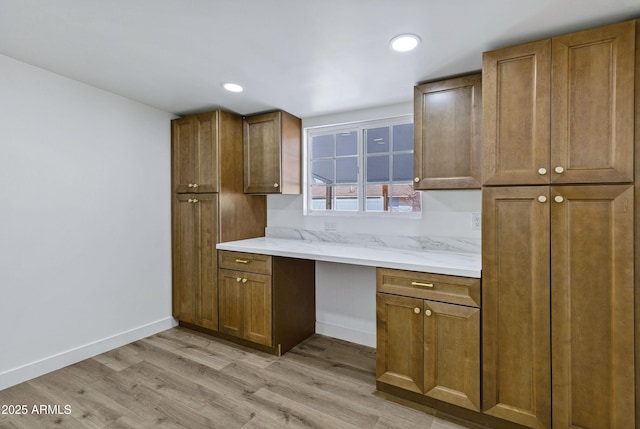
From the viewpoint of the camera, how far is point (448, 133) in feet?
7.12

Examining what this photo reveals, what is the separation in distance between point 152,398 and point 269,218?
6.18 ft

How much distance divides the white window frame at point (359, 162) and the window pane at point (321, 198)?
0.10 feet

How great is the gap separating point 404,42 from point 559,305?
5.25 ft

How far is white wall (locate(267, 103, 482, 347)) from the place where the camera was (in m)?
2.46

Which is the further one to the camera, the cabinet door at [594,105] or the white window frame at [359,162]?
the white window frame at [359,162]

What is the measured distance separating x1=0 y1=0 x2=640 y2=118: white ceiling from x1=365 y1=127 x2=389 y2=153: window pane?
16.5 inches

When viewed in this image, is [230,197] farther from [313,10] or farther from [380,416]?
[380,416]

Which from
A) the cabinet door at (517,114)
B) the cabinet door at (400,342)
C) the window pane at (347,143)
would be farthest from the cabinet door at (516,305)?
the window pane at (347,143)

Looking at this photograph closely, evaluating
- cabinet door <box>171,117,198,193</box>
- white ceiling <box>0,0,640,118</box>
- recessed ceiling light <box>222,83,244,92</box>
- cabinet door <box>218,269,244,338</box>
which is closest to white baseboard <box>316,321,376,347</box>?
cabinet door <box>218,269,244,338</box>

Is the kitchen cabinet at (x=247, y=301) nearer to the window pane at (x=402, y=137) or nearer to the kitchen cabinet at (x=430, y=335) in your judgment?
the kitchen cabinet at (x=430, y=335)

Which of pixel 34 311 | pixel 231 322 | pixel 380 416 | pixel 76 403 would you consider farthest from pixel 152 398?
pixel 380 416

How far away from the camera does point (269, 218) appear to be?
11.3ft

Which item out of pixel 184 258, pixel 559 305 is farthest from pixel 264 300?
pixel 559 305

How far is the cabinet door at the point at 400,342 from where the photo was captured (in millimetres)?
1940
